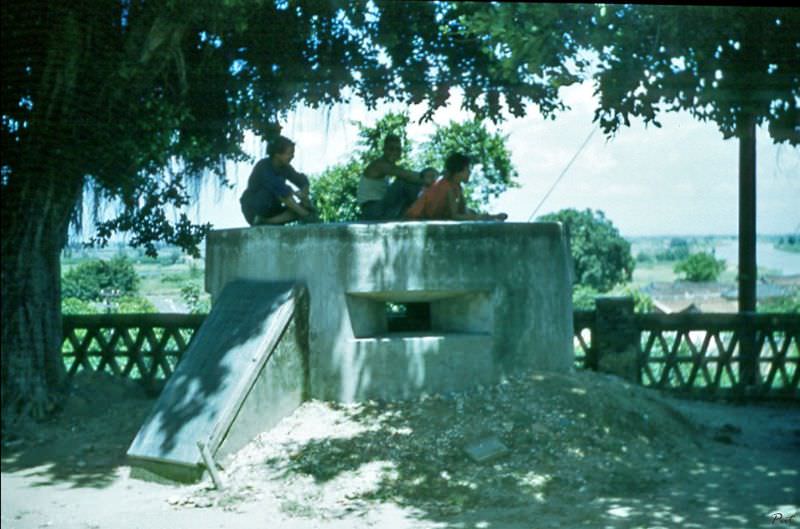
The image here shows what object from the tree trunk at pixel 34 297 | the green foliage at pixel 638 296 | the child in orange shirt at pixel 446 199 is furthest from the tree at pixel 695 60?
the green foliage at pixel 638 296

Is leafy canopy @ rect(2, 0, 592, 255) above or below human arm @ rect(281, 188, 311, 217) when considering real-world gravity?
above

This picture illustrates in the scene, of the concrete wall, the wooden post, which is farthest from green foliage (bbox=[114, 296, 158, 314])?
the wooden post

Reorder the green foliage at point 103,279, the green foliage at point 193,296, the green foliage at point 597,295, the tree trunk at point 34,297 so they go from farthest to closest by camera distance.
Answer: the green foliage at point 597,295 < the green foliage at point 193,296 < the green foliage at point 103,279 < the tree trunk at point 34,297

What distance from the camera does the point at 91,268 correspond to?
10.1 metres

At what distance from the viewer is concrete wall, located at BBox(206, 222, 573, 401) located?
7371 mm

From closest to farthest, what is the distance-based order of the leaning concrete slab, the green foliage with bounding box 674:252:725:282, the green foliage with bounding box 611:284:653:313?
the leaning concrete slab → the green foliage with bounding box 611:284:653:313 → the green foliage with bounding box 674:252:725:282

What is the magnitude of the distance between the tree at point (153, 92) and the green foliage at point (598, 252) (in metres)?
11.8

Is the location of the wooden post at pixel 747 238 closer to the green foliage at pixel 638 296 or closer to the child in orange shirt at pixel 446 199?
the child in orange shirt at pixel 446 199

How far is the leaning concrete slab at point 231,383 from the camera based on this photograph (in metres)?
6.58

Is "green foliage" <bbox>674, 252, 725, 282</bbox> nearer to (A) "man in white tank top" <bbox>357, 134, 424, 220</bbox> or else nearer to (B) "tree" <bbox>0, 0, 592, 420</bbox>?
(B) "tree" <bbox>0, 0, 592, 420</bbox>

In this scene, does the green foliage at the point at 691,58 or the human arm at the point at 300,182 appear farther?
the human arm at the point at 300,182

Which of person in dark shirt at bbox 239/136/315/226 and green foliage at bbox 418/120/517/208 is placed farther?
green foliage at bbox 418/120/517/208

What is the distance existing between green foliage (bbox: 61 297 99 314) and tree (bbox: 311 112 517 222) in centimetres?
398

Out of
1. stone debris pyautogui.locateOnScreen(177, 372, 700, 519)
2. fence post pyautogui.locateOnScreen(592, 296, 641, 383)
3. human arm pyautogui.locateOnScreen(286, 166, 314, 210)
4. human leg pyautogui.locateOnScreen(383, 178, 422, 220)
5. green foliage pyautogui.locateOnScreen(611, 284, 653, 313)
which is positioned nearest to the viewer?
stone debris pyautogui.locateOnScreen(177, 372, 700, 519)
